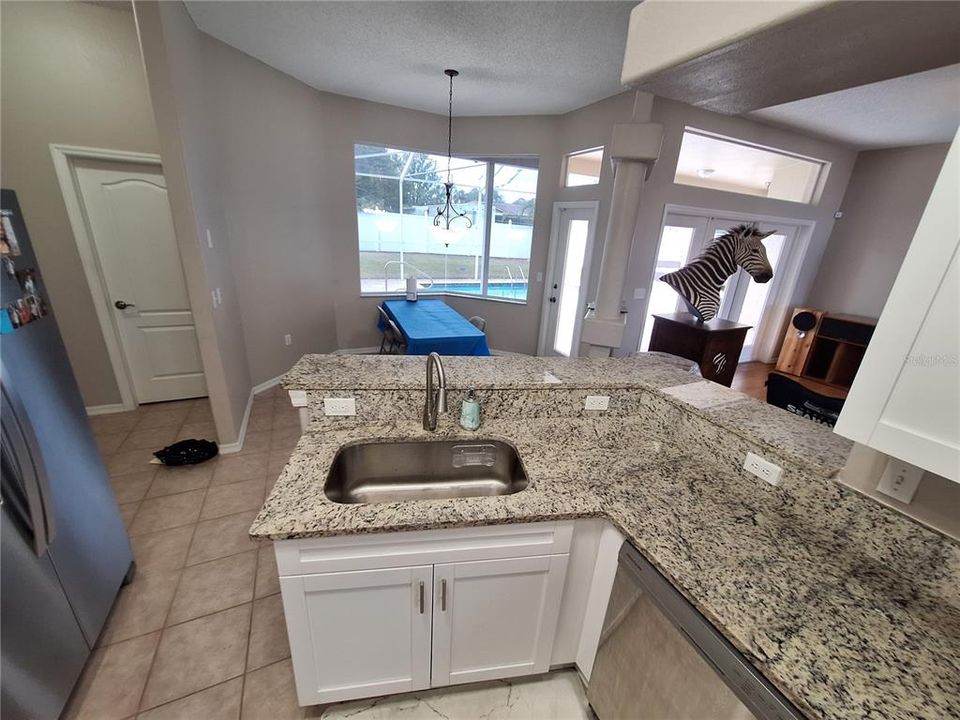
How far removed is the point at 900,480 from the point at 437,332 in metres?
2.85

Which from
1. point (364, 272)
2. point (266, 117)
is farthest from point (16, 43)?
point (364, 272)

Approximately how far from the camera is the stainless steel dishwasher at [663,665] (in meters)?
0.78

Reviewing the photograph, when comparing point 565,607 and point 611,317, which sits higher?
point 611,317

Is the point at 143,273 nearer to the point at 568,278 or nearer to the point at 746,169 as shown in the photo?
the point at 568,278

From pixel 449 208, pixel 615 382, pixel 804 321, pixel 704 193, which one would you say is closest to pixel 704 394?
pixel 615 382

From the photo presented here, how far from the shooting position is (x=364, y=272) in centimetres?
474

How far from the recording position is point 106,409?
3.08 m

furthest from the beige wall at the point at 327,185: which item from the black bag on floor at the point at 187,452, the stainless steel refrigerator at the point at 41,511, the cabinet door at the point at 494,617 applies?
the cabinet door at the point at 494,617

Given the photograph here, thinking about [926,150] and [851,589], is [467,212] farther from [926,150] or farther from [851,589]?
[926,150]

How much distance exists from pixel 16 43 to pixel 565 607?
14.3ft

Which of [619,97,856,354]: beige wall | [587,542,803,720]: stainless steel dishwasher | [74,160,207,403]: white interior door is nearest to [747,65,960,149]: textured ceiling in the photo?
[619,97,856,354]: beige wall

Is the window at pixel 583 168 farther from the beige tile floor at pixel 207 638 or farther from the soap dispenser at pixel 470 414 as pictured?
the beige tile floor at pixel 207 638

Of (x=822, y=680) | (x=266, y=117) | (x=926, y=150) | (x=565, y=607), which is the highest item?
(x=926, y=150)

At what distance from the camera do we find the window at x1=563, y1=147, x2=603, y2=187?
3.92m
